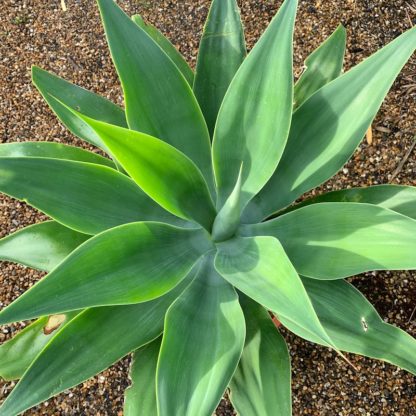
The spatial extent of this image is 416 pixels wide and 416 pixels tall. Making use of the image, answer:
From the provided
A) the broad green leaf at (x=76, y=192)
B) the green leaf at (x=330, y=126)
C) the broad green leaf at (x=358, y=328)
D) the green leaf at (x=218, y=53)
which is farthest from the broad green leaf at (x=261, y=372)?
the green leaf at (x=218, y=53)

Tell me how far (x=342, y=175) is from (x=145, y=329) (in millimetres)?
865

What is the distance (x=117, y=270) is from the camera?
906 mm

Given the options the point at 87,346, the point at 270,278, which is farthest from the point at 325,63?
the point at 87,346

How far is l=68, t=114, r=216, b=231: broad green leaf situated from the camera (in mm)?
826

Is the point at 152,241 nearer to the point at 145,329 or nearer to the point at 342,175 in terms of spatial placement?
the point at 145,329

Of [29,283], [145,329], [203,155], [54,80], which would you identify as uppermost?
[54,80]

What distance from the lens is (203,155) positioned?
1.13 m

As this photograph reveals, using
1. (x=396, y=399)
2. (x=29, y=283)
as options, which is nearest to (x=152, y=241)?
(x=29, y=283)

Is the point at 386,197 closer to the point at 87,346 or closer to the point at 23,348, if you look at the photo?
the point at 87,346

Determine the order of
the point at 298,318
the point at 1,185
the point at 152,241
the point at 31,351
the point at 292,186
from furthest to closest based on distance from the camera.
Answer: the point at 31,351 < the point at 292,186 < the point at 152,241 < the point at 1,185 < the point at 298,318

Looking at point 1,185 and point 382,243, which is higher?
point 1,185

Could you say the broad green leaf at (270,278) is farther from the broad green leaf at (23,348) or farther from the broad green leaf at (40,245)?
the broad green leaf at (23,348)

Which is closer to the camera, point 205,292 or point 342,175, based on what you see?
point 205,292

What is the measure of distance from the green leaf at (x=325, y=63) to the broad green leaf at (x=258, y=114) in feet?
0.70
